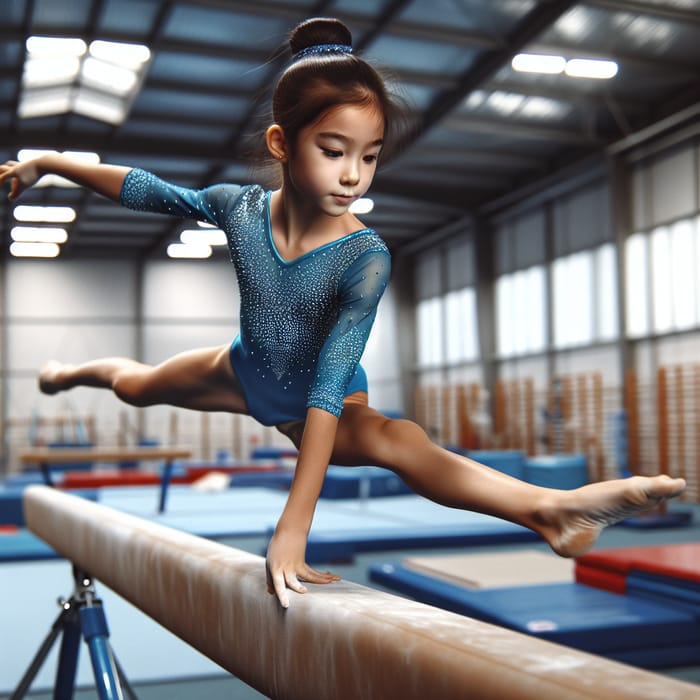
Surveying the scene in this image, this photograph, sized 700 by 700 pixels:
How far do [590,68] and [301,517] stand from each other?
885 centimetres

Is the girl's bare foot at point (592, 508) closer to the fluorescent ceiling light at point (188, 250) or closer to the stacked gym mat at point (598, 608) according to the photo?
the stacked gym mat at point (598, 608)

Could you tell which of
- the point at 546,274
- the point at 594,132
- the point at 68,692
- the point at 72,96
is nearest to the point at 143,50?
the point at 72,96

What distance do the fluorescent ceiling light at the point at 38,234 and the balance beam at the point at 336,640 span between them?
1506 centimetres

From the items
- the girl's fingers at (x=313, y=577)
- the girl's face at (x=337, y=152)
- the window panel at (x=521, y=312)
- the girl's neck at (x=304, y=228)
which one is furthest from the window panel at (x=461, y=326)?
the girl's fingers at (x=313, y=577)

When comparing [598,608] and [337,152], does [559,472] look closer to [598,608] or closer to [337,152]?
[598,608]

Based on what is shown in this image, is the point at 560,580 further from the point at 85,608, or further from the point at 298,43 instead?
the point at 298,43

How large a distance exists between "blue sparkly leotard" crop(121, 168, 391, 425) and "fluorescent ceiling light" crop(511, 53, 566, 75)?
7909 mm

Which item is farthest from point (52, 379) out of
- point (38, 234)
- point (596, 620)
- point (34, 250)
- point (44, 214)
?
point (34, 250)

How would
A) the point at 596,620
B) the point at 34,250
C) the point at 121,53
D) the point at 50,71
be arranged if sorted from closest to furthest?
1. the point at 596,620
2. the point at 121,53
3. the point at 50,71
4. the point at 34,250

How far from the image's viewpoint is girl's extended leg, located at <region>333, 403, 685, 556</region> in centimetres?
120

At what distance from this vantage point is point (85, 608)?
216cm

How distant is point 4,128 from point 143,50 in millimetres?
3251

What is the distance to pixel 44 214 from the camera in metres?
15.3

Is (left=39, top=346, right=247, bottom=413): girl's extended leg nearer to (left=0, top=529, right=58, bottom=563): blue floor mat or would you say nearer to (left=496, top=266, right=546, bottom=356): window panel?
(left=0, top=529, right=58, bottom=563): blue floor mat
